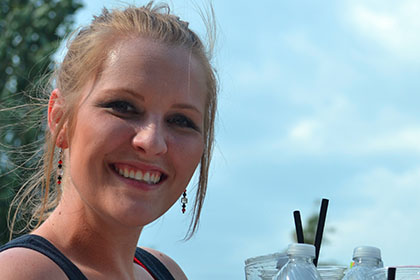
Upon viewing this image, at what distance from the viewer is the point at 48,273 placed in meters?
1.80

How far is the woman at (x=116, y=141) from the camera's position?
1911 mm

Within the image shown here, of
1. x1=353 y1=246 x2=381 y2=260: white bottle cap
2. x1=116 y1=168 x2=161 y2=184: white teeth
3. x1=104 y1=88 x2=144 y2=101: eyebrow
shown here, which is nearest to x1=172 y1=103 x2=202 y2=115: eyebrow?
x1=104 y1=88 x2=144 y2=101: eyebrow

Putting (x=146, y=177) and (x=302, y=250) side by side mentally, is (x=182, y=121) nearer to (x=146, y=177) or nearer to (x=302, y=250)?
(x=146, y=177)

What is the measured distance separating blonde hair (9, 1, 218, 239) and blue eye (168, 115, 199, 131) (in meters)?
0.17

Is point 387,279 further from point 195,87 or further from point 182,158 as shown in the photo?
point 195,87

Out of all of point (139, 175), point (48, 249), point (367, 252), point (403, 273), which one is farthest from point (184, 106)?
point (403, 273)

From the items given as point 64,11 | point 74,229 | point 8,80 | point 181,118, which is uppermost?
point 64,11

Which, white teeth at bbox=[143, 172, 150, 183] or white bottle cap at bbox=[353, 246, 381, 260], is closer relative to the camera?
white bottle cap at bbox=[353, 246, 381, 260]

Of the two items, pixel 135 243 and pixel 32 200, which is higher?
pixel 32 200

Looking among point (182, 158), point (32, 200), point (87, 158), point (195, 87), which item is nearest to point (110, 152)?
point (87, 158)

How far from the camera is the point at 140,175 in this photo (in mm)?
1959

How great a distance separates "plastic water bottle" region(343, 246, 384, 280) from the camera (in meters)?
1.68

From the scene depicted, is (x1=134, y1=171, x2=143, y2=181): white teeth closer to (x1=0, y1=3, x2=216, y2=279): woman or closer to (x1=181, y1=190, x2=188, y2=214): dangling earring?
(x1=0, y1=3, x2=216, y2=279): woman

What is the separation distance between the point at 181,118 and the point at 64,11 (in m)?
8.32
